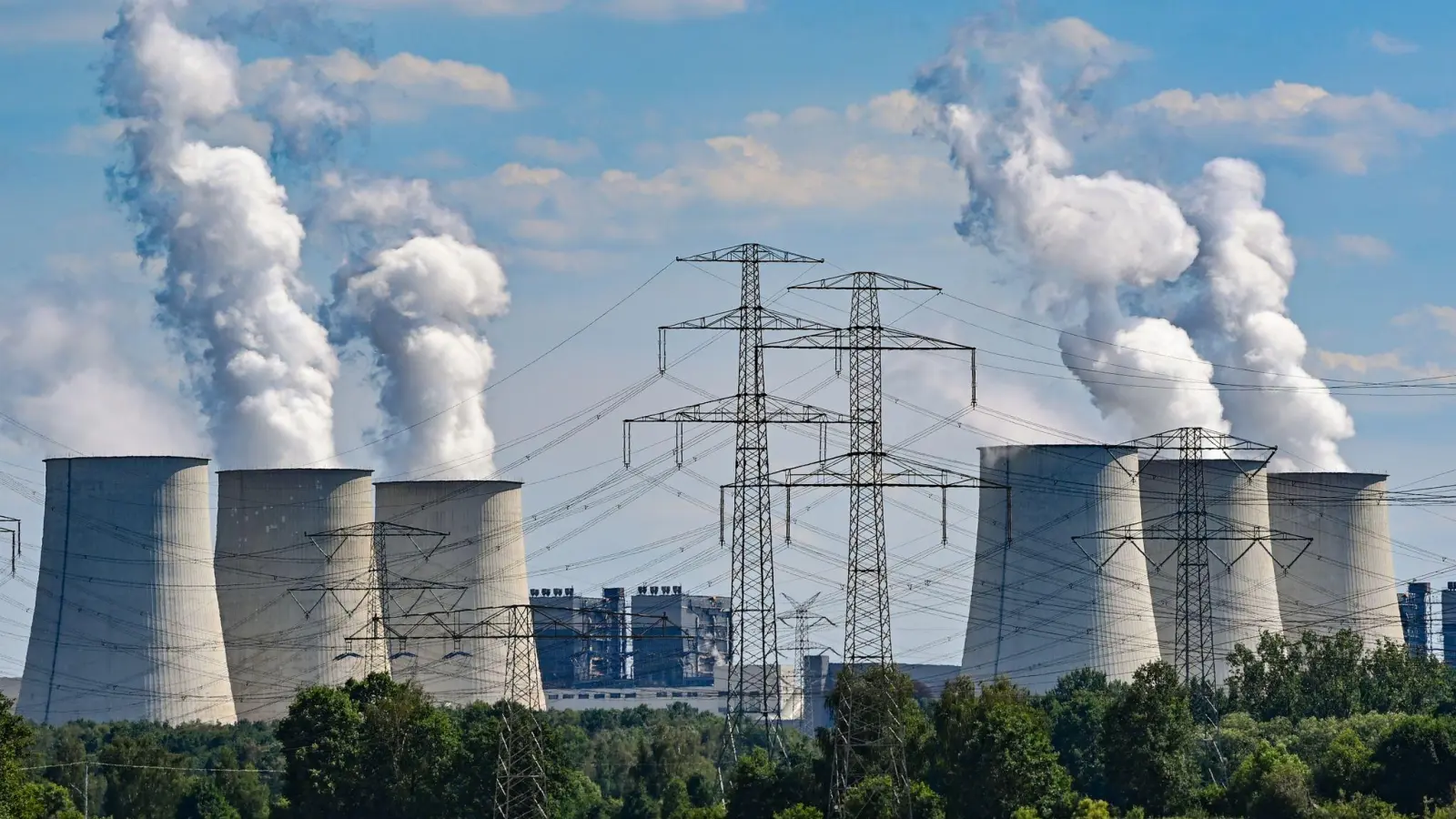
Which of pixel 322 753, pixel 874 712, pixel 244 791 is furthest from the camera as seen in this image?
pixel 244 791

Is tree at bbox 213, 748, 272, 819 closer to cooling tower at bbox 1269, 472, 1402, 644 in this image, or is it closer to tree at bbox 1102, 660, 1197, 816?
tree at bbox 1102, 660, 1197, 816

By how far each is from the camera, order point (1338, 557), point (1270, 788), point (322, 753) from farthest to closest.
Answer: point (1338, 557), point (322, 753), point (1270, 788)

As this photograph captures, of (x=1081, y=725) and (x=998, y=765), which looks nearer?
(x=998, y=765)

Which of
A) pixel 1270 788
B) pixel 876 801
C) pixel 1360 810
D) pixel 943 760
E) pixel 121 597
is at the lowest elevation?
pixel 1360 810

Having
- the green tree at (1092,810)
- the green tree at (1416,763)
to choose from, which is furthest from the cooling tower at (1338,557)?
the green tree at (1092,810)

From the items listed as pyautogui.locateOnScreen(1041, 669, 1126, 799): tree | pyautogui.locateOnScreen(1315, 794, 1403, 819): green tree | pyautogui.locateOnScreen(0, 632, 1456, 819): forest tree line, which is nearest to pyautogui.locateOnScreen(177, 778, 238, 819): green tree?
pyautogui.locateOnScreen(0, 632, 1456, 819): forest tree line

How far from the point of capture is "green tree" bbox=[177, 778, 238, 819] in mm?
57188

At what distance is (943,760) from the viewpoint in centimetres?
4678

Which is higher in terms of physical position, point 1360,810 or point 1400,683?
point 1400,683

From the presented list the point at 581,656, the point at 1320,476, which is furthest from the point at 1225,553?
the point at 581,656

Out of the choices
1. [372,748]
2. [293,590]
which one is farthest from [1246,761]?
[293,590]

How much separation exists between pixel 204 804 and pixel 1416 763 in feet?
92.9

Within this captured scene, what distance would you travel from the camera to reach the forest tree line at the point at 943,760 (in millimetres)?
44094

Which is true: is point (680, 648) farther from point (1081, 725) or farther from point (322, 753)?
point (322, 753)
